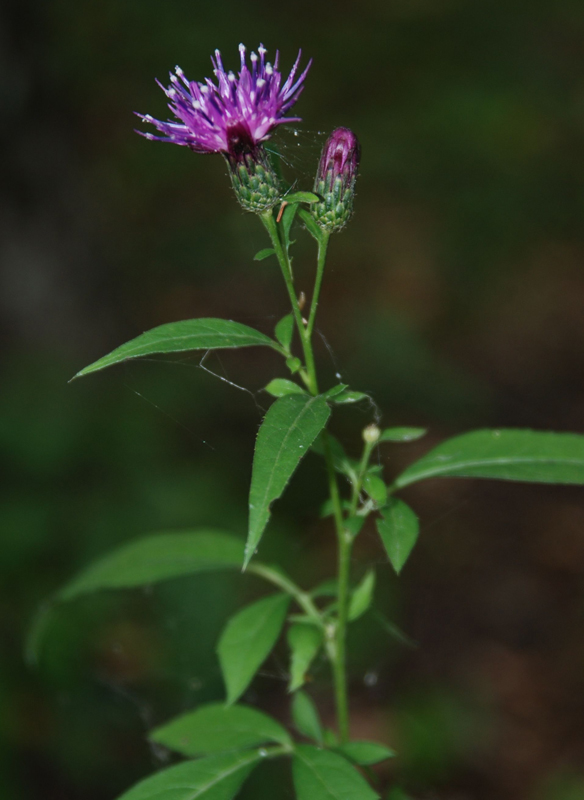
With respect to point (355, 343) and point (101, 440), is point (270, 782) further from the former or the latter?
point (355, 343)

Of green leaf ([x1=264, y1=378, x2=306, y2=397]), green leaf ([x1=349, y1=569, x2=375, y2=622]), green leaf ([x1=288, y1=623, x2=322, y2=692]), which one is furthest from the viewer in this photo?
green leaf ([x1=349, y1=569, x2=375, y2=622])

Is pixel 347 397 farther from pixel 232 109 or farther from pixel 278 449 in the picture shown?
pixel 232 109

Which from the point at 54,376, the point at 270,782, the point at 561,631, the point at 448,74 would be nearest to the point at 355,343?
the point at 54,376

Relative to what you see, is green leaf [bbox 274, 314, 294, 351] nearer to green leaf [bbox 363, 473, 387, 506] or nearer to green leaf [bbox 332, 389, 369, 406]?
green leaf [bbox 332, 389, 369, 406]

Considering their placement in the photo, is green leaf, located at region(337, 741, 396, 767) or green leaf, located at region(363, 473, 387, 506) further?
green leaf, located at region(337, 741, 396, 767)

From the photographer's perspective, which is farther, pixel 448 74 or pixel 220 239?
pixel 448 74

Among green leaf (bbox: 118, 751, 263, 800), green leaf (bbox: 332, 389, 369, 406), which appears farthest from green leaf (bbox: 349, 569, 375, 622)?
green leaf (bbox: 332, 389, 369, 406)
